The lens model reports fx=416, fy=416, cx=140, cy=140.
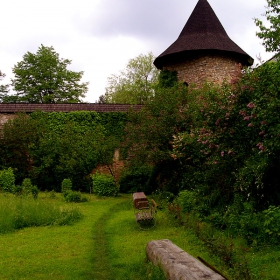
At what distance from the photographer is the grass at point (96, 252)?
6.35m

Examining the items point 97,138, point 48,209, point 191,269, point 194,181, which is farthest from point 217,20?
point 191,269

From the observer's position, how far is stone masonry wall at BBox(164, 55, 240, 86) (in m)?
21.4

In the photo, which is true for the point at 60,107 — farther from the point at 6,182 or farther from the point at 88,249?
the point at 88,249

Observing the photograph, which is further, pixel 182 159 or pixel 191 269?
pixel 182 159

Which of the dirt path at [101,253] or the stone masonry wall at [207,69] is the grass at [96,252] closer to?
the dirt path at [101,253]

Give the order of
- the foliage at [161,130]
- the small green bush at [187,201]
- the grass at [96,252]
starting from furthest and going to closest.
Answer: the foliage at [161,130]
the small green bush at [187,201]
the grass at [96,252]

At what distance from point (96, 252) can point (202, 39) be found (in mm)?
16318

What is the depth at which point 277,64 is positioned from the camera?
8.21m

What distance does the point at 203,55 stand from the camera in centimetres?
2148

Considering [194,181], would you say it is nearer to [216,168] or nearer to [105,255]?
[216,168]

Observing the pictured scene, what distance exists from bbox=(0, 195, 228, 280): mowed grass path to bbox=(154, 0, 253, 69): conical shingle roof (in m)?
12.1

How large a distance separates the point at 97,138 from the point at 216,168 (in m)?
9.53

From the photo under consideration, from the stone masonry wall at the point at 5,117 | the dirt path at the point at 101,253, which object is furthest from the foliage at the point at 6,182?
the dirt path at the point at 101,253

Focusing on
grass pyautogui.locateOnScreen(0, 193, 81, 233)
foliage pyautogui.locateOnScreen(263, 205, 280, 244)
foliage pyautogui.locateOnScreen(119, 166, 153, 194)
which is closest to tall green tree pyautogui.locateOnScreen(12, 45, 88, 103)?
foliage pyautogui.locateOnScreen(119, 166, 153, 194)
